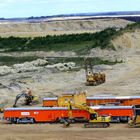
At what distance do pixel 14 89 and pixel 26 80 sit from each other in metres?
5.82

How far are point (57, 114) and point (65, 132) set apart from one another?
3.72 meters

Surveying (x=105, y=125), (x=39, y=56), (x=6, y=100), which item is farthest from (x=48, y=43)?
(x=105, y=125)

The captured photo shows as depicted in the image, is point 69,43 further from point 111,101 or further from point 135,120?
point 135,120

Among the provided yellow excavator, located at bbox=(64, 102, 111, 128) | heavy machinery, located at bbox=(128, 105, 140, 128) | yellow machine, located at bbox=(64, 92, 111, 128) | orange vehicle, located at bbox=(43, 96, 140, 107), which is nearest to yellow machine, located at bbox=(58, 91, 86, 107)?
yellow machine, located at bbox=(64, 92, 111, 128)

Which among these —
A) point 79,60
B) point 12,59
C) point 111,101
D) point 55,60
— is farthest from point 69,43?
point 111,101

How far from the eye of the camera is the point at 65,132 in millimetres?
33562

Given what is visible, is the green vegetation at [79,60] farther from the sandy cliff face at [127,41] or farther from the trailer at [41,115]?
the trailer at [41,115]

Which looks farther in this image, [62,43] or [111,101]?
[62,43]

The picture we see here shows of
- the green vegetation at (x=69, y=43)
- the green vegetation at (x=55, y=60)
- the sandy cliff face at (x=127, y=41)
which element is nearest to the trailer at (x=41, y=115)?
the green vegetation at (x=55, y=60)

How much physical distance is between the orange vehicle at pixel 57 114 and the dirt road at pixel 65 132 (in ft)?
2.96

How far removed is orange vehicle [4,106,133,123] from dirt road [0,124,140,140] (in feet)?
2.96

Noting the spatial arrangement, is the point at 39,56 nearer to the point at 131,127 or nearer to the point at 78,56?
the point at 78,56

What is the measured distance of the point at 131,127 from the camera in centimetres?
3431

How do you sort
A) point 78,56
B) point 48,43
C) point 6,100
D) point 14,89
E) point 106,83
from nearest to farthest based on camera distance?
point 6,100
point 14,89
point 106,83
point 78,56
point 48,43
